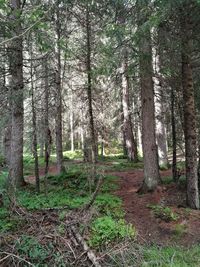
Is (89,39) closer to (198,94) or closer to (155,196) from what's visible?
(198,94)

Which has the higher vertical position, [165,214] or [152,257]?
[165,214]

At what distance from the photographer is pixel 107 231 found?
654 cm

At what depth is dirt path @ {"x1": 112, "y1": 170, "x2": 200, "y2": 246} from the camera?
283 inches

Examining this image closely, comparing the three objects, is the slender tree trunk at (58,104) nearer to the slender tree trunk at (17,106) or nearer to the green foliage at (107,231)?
the slender tree trunk at (17,106)

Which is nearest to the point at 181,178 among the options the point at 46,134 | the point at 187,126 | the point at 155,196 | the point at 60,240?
the point at 155,196

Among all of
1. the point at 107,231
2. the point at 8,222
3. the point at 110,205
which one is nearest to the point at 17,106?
the point at 110,205

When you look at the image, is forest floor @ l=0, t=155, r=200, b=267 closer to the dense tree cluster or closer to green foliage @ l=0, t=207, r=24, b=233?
green foliage @ l=0, t=207, r=24, b=233

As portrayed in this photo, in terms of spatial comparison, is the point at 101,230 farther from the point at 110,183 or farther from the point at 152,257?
the point at 110,183

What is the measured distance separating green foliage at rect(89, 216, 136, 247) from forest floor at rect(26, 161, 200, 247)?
387 mm

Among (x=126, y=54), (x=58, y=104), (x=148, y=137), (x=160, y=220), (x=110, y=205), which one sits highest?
(x=126, y=54)

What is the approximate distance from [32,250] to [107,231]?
1.68 meters

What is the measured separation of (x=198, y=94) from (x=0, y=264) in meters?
8.42

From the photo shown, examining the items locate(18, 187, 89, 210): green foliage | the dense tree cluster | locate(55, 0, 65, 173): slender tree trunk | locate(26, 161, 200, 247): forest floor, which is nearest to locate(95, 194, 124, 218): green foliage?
locate(26, 161, 200, 247): forest floor

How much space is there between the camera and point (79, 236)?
604cm
